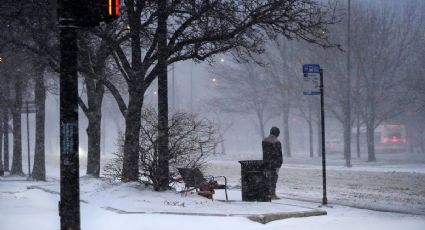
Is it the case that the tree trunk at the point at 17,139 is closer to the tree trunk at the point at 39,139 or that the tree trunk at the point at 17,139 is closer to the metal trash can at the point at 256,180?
the tree trunk at the point at 39,139

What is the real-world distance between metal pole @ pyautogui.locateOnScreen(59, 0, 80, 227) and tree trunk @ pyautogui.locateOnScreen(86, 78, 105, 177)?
40.5 ft

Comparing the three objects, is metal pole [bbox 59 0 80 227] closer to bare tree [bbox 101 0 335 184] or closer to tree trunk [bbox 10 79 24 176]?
bare tree [bbox 101 0 335 184]

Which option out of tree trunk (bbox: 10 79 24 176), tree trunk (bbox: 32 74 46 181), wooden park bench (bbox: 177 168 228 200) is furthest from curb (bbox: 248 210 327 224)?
tree trunk (bbox: 10 79 24 176)

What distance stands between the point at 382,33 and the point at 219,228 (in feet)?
102

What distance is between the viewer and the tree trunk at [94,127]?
18.7 meters

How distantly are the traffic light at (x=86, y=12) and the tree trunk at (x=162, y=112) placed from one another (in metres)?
6.76

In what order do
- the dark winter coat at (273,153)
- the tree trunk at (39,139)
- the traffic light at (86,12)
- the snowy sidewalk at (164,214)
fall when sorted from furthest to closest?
the tree trunk at (39,139), the dark winter coat at (273,153), the snowy sidewalk at (164,214), the traffic light at (86,12)

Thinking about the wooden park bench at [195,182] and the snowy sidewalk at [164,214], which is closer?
the snowy sidewalk at [164,214]

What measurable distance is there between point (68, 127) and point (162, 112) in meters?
7.00

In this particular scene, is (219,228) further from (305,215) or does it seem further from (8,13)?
(8,13)

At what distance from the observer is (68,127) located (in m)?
6.34

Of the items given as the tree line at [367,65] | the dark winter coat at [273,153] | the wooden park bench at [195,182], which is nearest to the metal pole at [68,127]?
the wooden park bench at [195,182]

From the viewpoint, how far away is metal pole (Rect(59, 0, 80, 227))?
6328 mm

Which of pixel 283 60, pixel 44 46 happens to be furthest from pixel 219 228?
pixel 283 60
